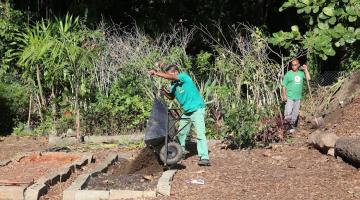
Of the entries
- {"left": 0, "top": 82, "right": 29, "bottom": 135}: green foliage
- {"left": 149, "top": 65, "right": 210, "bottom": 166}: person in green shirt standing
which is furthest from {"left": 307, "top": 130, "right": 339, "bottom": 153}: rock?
{"left": 0, "top": 82, "right": 29, "bottom": 135}: green foliage

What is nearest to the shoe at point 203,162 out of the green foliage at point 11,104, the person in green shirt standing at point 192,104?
the person in green shirt standing at point 192,104

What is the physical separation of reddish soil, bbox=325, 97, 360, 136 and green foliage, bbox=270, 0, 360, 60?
5.35 feet

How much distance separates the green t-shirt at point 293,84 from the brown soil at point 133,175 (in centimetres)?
380

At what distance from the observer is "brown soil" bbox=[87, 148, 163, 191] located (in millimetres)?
7383

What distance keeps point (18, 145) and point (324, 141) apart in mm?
5915

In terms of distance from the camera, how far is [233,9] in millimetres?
17500

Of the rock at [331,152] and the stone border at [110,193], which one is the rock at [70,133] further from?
the rock at [331,152]

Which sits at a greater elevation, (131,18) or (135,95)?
(131,18)

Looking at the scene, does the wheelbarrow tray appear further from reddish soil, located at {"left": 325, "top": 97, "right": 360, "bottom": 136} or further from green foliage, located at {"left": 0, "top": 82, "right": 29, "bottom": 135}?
green foliage, located at {"left": 0, "top": 82, "right": 29, "bottom": 135}

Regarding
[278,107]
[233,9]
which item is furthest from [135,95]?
[233,9]

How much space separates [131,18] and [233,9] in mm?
3039

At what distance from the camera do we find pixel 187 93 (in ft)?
27.7

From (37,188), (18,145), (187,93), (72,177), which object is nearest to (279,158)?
(187,93)

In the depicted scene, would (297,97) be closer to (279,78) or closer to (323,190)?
(279,78)
